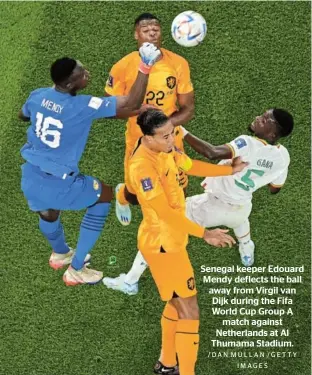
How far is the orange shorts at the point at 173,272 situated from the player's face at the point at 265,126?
141cm

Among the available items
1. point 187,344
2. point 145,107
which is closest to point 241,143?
point 145,107

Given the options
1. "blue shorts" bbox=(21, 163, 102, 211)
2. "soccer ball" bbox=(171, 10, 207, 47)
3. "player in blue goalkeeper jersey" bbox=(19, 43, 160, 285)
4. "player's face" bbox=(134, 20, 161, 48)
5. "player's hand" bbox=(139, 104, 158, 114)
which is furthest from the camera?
"soccer ball" bbox=(171, 10, 207, 47)

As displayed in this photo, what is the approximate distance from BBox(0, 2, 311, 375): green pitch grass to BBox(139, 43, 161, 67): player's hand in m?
2.27

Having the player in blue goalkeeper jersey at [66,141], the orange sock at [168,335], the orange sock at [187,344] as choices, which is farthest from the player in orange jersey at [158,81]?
the orange sock at [187,344]

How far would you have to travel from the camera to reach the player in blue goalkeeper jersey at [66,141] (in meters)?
8.83

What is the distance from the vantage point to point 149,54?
28.6ft

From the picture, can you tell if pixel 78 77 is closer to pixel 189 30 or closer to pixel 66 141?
pixel 66 141

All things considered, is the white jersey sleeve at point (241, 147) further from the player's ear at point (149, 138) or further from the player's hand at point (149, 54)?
the player's hand at point (149, 54)

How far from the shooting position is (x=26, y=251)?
10547 mm

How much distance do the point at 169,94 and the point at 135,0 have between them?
2.33 meters

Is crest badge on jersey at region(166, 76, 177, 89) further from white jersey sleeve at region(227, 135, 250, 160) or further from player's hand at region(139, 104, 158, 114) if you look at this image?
white jersey sleeve at region(227, 135, 250, 160)

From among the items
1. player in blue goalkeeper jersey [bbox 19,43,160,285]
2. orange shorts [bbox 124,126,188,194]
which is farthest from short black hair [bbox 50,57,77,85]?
orange shorts [bbox 124,126,188,194]

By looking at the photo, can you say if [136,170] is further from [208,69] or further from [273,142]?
[208,69]

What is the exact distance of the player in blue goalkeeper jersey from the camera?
8828 mm
